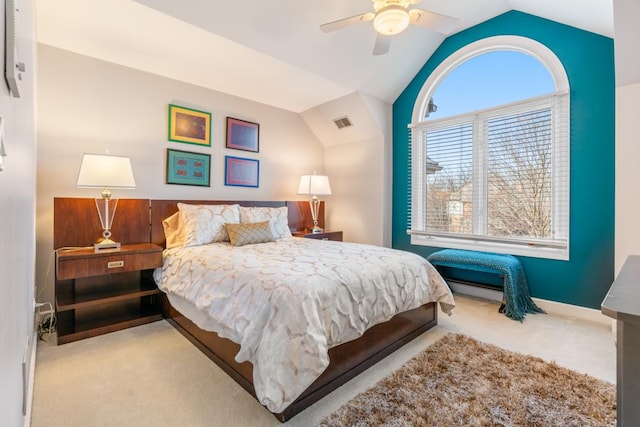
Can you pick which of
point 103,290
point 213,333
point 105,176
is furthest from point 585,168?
point 103,290

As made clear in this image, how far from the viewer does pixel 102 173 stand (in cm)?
252

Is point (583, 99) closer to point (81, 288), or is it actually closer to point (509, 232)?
point (509, 232)

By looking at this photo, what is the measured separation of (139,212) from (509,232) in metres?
4.10

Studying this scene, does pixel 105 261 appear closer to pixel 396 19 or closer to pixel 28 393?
pixel 28 393

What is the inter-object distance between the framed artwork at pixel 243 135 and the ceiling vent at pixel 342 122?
3.87 feet

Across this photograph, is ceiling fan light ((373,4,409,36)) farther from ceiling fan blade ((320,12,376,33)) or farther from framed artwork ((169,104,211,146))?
framed artwork ((169,104,211,146))

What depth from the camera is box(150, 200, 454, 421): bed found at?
1.51m

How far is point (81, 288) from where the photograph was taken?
279 cm

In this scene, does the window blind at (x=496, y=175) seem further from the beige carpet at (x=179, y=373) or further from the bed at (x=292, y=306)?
the bed at (x=292, y=306)

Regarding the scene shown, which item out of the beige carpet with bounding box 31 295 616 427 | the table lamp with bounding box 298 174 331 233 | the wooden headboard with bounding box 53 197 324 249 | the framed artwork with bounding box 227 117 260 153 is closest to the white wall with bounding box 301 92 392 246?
the table lamp with bounding box 298 174 331 233

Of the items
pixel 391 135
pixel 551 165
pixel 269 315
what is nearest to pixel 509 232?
pixel 551 165

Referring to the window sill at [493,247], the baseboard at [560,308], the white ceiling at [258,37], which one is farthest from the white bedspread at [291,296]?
the white ceiling at [258,37]

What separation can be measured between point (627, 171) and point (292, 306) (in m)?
2.95

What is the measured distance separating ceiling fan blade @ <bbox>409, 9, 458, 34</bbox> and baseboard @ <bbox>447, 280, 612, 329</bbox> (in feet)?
9.25
